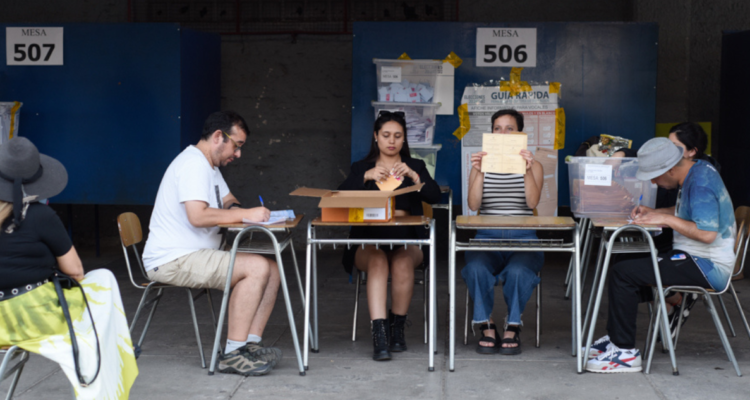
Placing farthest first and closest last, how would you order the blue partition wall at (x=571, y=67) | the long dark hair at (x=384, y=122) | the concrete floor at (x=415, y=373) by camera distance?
the blue partition wall at (x=571, y=67) < the long dark hair at (x=384, y=122) < the concrete floor at (x=415, y=373)

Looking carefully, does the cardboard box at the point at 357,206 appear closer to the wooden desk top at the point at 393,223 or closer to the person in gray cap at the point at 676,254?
the wooden desk top at the point at 393,223

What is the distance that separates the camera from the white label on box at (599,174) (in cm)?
391

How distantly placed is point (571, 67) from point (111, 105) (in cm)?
397

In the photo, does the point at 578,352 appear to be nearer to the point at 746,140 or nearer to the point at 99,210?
the point at 746,140

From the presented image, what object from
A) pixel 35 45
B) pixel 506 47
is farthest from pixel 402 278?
pixel 35 45

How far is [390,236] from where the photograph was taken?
416 centimetres

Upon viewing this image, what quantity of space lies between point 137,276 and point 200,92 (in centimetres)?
178

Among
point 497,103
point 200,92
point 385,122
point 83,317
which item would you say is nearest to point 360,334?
point 385,122

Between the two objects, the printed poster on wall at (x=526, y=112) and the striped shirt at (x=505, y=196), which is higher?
the printed poster on wall at (x=526, y=112)

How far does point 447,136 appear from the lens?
20.9 feet

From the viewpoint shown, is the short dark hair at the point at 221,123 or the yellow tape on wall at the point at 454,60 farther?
the yellow tape on wall at the point at 454,60

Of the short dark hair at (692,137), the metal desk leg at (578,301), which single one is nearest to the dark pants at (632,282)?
the metal desk leg at (578,301)

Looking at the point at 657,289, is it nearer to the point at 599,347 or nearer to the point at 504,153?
the point at 599,347

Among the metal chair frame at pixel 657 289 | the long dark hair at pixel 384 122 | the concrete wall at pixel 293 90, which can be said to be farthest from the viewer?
the concrete wall at pixel 293 90
